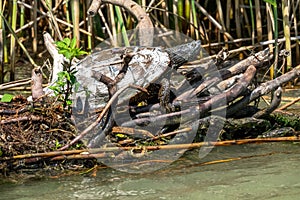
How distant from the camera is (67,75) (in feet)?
10.7

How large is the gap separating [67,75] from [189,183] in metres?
0.88

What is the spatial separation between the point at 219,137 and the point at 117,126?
0.64m

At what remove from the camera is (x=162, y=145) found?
3.38 m

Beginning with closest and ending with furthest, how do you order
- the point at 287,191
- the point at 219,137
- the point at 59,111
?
the point at 287,191
the point at 59,111
the point at 219,137

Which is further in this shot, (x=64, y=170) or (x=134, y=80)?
(x=134, y=80)

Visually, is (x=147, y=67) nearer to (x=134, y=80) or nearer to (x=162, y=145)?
(x=134, y=80)

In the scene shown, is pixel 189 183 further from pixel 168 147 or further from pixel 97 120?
pixel 97 120

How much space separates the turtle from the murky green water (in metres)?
0.33

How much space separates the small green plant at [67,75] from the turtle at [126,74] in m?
A: 0.07

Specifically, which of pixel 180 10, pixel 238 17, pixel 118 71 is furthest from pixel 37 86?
pixel 238 17

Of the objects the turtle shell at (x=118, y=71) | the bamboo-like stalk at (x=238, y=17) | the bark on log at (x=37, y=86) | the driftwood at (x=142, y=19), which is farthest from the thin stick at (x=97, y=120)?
the bamboo-like stalk at (x=238, y=17)

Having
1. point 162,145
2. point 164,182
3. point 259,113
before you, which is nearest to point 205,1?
point 259,113

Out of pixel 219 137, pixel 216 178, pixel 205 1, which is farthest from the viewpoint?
pixel 205 1

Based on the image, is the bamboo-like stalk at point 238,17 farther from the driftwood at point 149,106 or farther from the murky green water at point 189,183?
the murky green water at point 189,183
